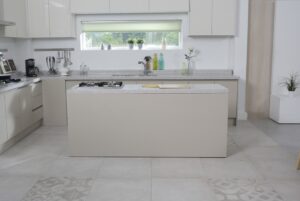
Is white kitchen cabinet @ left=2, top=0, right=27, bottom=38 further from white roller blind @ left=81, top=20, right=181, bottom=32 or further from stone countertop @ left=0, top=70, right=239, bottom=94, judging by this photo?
white roller blind @ left=81, top=20, right=181, bottom=32

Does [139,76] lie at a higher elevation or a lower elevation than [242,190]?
higher

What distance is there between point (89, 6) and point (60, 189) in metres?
3.41

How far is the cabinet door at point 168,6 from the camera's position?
5473mm

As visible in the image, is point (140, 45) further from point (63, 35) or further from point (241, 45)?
point (241, 45)

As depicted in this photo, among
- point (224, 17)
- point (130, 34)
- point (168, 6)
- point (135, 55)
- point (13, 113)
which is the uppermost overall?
point (168, 6)

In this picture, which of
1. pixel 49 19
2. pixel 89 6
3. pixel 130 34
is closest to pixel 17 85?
pixel 49 19

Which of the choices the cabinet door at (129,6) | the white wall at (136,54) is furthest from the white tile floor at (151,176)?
the cabinet door at (129,6)

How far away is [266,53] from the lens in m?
5.88

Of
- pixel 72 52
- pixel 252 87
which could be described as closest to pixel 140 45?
pixel 72 52

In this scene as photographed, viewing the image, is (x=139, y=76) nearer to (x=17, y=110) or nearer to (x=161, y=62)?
(x=161, y=62)

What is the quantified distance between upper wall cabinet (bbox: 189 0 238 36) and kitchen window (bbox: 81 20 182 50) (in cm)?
47

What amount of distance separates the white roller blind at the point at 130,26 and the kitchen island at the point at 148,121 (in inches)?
88.5

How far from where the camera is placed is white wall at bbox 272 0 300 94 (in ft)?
18.7

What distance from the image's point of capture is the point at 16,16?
5.19 m
